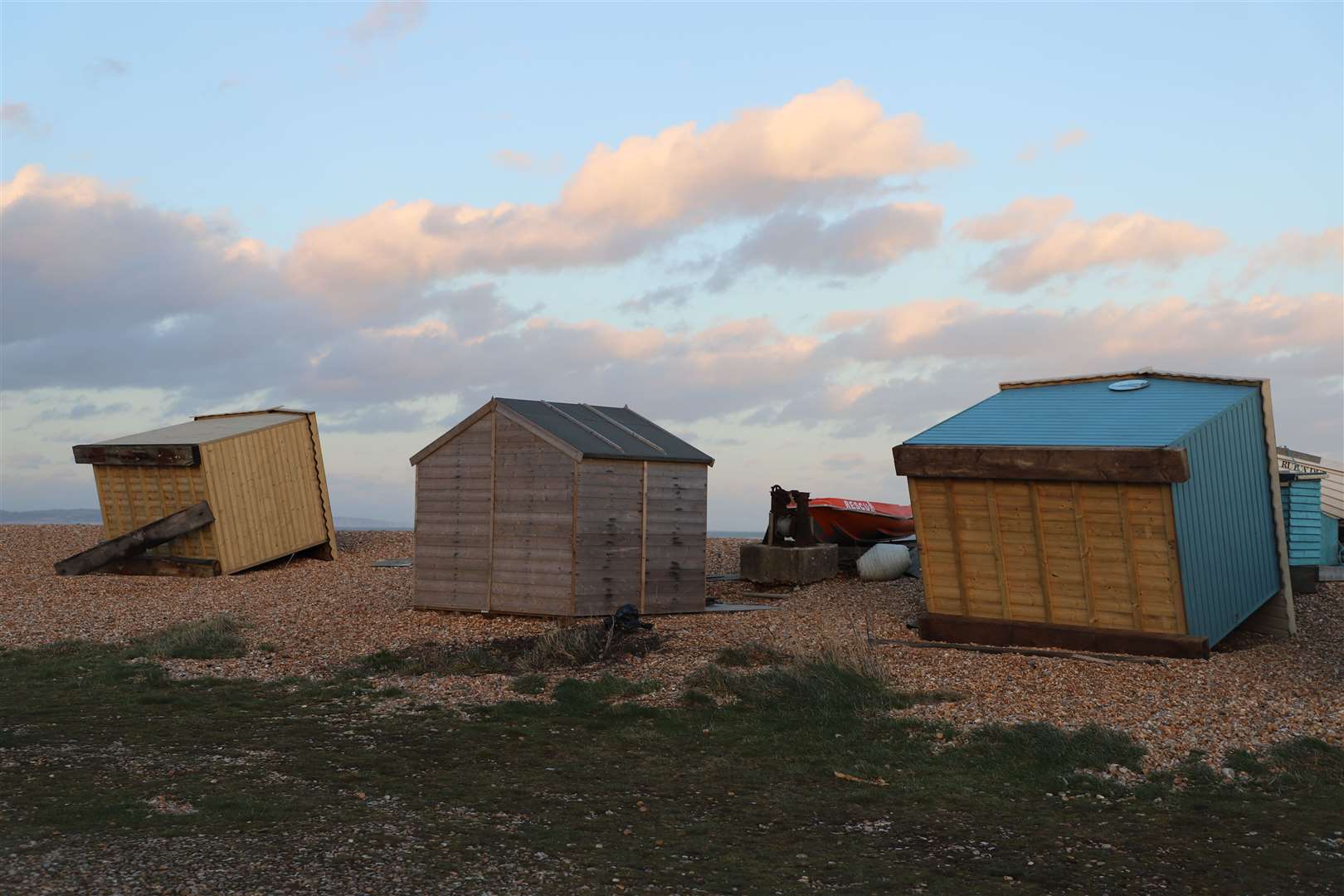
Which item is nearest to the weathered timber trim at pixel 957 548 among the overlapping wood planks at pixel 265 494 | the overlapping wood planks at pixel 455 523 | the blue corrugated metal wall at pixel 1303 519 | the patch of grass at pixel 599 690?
the patch of grass at pixel 599 690

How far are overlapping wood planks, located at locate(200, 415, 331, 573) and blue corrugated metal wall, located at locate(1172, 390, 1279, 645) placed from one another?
17938 mm

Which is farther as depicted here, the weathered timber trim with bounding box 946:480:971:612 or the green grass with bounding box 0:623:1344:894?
the weathered timber trim with bounding box 946:480:971:612

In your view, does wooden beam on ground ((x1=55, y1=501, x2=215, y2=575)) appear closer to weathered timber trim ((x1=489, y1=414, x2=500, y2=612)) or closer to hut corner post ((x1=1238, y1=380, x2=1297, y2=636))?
weathered timber trim ((x1=489, y1=414, x2=500, y2=612))

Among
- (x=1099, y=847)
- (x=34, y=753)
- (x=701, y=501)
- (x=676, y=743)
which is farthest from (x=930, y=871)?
(x=701, y=501)

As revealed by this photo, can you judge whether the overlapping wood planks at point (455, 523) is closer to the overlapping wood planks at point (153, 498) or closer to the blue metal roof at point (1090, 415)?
the blue metal roof at point (1090, 415)

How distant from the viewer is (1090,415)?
14.1 metres

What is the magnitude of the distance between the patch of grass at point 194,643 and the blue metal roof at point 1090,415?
359 inches

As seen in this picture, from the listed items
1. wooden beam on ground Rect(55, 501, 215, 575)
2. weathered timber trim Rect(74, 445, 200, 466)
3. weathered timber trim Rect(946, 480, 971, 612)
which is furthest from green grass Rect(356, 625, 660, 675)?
weathered timber trim Rect(74, 445, 200, 466)

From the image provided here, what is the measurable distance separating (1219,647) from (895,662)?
15.9 feet

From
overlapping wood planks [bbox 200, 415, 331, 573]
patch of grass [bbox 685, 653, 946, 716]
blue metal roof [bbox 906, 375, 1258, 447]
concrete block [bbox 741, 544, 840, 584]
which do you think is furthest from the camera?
overlapping wood planks [bbox 200, 415, 331, 573]

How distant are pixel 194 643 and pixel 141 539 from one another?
29.0 feet

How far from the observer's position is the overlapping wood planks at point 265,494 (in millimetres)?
22969

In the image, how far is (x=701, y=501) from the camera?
17938 millimetres

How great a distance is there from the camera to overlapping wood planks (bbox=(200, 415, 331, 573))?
23.0 m
